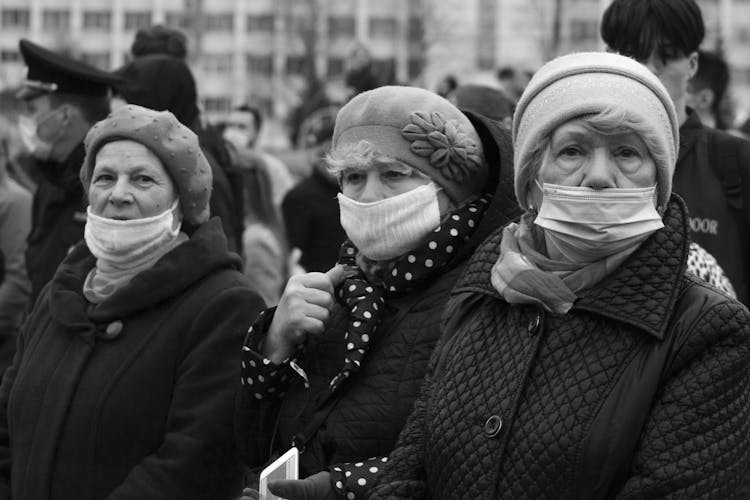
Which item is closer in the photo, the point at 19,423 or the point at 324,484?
the point at 324,484

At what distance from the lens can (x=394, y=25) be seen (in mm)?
83812

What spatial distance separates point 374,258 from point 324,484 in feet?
2.43

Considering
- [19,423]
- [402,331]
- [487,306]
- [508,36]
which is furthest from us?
[508,36]

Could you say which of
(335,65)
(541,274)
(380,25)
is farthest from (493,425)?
(380,25)

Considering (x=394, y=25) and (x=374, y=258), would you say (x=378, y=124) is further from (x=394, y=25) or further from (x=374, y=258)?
(x=394, y=25)

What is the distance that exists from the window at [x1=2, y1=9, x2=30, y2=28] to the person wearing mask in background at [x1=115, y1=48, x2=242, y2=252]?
82297 millimetres

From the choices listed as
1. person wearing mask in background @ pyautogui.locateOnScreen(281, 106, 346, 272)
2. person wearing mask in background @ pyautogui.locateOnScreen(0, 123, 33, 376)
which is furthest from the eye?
person wearing mask in background @ pyautogui.locateOnScreen(281, 106, 346, 272)

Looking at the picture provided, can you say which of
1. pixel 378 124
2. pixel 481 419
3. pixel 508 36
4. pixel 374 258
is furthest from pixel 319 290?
pixel 508 36

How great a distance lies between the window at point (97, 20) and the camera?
84.2 metres

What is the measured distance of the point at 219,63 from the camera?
277 feet

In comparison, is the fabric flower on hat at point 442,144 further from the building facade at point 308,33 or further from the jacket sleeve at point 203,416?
the building facade at point 308,33

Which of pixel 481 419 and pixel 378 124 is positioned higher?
pixel 378 124

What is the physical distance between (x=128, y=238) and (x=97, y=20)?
82.2 metres

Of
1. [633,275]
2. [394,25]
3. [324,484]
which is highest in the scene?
[633,275]
